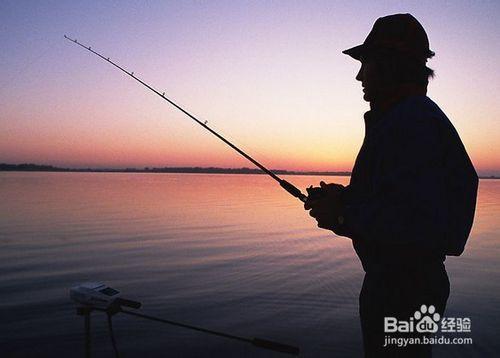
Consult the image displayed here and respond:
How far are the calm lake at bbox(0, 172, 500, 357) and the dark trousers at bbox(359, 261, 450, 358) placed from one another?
4379mm

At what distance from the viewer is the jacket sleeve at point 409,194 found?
6.18 ft

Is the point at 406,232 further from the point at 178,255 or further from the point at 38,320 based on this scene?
the point at 178,255

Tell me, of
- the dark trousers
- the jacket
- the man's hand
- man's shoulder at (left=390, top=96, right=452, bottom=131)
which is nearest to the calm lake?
the dark trousers

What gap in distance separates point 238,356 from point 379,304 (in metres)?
4.58

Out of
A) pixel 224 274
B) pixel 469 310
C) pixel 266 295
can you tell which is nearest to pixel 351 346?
pixel 266 295

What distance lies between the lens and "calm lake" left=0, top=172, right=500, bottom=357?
6672 mm

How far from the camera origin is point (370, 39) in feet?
7.95

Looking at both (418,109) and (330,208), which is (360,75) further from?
(330,208)

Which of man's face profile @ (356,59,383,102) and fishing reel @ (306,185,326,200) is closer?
man's face profile @ (356,59,383,102)

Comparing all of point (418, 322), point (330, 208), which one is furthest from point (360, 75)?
point (418, 322)

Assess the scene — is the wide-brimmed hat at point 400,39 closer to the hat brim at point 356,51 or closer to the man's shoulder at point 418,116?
the hat brim at point 356,51

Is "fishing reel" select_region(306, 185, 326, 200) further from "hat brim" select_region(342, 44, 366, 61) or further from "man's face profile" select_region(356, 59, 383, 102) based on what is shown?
"hat brim" select_region(342, 44, 366, 61)

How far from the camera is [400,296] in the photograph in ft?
7.09

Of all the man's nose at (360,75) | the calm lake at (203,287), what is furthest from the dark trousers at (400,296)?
the calm lake at (203,287)
